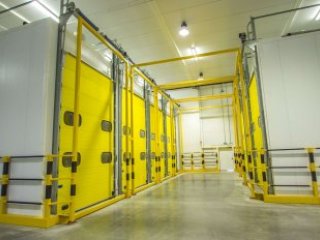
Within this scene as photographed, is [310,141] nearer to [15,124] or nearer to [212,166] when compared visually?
[15,124]

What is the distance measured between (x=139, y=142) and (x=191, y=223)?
450 cm

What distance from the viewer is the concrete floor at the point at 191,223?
2.99 m

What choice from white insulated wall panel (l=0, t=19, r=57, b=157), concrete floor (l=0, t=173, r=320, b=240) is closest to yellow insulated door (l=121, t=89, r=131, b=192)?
concrete floor (l=0, t=173, r=320, b=240)

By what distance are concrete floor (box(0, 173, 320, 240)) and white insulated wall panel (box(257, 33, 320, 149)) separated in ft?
4.73

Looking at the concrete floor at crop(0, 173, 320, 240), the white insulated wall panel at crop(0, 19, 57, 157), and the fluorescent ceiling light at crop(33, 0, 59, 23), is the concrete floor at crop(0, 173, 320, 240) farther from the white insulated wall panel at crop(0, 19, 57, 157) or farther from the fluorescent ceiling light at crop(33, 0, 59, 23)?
the fluorescent ceiling light at crop(33, 0, 59, 23)

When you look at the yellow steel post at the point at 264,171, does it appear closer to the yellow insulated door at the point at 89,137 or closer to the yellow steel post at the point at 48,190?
the yellow insulated door at the point at 89,137

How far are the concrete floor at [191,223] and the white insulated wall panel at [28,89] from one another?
143 centimetres

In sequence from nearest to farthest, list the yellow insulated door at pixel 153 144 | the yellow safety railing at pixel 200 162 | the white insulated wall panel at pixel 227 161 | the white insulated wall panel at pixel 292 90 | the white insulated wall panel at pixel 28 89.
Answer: the white insulated wall panel at pixel 28 89 → the white insulated wall panel at pixel 292 90 → the yellow insulated door at pixel 153 144 → the white insulated wall panel at pixel 227 161 → the yellow safety railing at pixel 200 162

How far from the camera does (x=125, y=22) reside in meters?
6.79

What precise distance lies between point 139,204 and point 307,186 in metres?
3.58

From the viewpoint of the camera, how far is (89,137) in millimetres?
4871

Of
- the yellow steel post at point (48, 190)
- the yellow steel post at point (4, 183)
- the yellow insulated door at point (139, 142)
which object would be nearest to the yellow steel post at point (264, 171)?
the yellow insulated door at point (139, 142)

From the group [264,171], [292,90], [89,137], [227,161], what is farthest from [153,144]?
[227,161]

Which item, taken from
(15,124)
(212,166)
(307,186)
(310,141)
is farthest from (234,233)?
(212,166)
